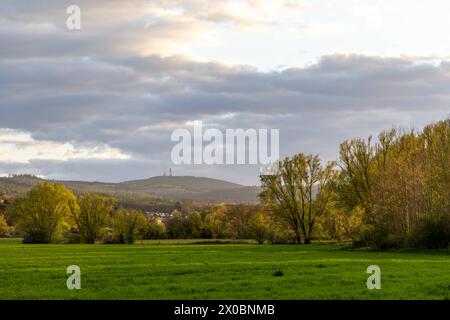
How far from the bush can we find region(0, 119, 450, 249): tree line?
8 cm

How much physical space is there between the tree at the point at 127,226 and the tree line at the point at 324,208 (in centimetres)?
19

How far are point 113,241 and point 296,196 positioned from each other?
35.3m

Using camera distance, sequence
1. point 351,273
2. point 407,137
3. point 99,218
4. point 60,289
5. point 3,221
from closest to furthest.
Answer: point 60,289, point 351,273, point 407,137, point 99,218, point 3,221

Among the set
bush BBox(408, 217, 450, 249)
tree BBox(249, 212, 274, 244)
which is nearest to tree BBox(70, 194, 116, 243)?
tree BBox(249, 212, 274, 244)

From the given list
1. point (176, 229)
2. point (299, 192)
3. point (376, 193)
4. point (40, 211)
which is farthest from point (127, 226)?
point (376, 193)

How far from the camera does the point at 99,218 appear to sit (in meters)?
121

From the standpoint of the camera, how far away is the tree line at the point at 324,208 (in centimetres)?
6259

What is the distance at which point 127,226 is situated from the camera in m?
116

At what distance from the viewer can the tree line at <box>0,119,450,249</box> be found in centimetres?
6259

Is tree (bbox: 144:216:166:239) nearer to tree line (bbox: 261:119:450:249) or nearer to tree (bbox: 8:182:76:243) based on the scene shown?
tree (bbox: 8:182:76:243)

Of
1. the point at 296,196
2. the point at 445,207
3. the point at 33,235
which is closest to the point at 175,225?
the point at 33,235

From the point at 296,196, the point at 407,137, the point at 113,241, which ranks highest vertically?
the point at 407,137

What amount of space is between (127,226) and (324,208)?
38.0 m

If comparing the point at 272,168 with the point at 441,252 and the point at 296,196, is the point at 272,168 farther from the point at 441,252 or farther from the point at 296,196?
the point at 441,252
